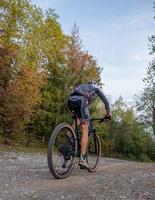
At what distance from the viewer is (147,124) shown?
54.3 metres

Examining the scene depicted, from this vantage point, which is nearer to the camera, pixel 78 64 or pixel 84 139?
pixel 84 139

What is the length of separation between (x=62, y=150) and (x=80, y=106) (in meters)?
0.86

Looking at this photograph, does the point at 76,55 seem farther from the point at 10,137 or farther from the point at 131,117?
the point at 131,117

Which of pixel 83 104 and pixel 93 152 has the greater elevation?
pixel 83 104

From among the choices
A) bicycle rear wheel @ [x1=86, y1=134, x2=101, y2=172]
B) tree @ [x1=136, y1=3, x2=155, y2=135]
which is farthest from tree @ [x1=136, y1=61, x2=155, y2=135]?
bicycle rear wheel @ [x1=86, y1=134, x2=101, y2=172]

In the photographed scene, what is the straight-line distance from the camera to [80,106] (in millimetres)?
7973

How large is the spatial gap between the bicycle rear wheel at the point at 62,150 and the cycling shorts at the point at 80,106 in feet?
1.23

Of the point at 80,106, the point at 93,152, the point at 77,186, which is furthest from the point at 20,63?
the point at 77,186

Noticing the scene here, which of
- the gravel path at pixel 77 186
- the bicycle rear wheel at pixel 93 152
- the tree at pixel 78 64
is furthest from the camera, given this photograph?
the tree at pixel 78 64

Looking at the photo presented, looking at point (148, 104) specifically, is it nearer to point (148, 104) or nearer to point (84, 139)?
point (148, 104)

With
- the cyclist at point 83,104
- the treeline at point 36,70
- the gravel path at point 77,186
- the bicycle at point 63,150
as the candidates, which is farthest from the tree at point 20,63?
the gravel path at point 77,186

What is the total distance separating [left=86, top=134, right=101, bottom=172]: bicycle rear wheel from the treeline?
77.2 feet

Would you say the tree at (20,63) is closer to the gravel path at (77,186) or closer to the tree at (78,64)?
the tree at (78,64)

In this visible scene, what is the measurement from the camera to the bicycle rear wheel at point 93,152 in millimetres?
8648
